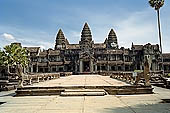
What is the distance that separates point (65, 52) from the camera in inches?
2992

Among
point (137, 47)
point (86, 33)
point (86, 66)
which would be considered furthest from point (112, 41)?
point (86, 66)

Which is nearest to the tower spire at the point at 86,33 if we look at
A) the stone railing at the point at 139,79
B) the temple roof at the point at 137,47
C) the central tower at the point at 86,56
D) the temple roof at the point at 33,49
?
→ the central tower at the point at 86,56

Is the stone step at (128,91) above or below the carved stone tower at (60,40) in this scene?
below

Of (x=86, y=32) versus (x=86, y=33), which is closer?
(x=86, y=33)

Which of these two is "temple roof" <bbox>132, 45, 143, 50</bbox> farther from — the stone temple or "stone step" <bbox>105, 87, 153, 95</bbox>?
"stone step" <bbox>105, 87, 153, 95</bbox>

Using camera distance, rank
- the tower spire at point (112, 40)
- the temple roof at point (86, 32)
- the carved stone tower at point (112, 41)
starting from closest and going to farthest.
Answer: the temple roof at point (86, 32)
the carved stone tower at point (112, 41)
the tower spire at point (112, 40)

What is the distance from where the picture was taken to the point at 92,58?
68.5 metres

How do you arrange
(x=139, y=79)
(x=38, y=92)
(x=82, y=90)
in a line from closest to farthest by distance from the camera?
1. (x=82, y=90)
2. (x=38, y=92)
3. (x=139, y=79)

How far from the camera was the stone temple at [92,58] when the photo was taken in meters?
69.2

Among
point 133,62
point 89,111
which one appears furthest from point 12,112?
point 133,62

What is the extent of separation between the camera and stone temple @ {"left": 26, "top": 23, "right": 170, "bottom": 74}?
69188 mm

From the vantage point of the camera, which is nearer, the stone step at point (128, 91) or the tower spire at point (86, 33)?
the stone step at point (128, 91)

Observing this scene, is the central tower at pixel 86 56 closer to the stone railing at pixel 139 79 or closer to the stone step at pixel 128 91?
the stone railing at pixel 139 79

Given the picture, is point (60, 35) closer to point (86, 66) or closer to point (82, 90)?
point (86, 66)
